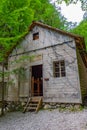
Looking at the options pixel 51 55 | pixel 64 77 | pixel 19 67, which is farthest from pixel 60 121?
pixel 19 67

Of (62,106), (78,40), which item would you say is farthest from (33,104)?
(78,40)

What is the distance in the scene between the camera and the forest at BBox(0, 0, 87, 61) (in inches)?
408

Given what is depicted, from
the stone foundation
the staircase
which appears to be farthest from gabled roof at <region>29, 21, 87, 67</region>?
the staircase

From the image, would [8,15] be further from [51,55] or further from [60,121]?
[60,121]

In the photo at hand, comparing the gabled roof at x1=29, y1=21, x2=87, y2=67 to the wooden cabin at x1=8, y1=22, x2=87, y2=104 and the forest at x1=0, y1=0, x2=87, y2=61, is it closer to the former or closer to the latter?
the wooden cabin at x1=8, y1=22, x2=87, y2=104

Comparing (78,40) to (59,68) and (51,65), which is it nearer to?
(59,68)

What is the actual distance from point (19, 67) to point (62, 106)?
195 inches

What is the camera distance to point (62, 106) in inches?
416

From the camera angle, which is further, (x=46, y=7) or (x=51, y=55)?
(x=46, y=7)

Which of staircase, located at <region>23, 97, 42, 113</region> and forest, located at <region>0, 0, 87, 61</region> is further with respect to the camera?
staircase, located at <region>23, 97, 42, 113</region>

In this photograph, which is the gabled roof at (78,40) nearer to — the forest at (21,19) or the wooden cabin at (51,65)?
the wooden cabin at (51,65)

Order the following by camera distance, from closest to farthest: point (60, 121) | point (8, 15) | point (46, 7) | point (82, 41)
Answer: point (60, 121), point (8, 15), point (82, 41), point (46, 7)

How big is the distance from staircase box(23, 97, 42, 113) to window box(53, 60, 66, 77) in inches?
Answer: 85.0

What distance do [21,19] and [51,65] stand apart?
474 centimetres
